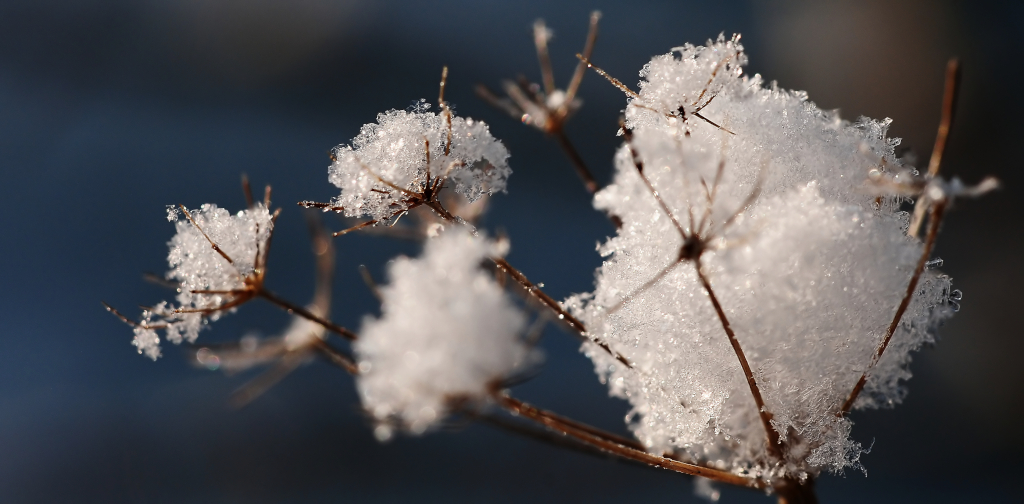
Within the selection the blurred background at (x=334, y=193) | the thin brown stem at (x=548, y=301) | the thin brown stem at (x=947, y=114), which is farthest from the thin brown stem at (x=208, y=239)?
the blurred background at (x=334, y=193)

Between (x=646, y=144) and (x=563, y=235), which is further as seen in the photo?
(x=563, y=235)

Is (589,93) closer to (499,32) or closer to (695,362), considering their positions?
(499,32)

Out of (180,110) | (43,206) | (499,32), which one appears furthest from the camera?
(499,32)

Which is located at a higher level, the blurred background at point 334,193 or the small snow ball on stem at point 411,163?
the blurred background at point 334,193

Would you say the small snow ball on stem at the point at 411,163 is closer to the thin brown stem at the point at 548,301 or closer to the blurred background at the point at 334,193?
the thin brown stem at the point at 548,301

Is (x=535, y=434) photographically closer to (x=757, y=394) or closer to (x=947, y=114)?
(x=757, y=394)

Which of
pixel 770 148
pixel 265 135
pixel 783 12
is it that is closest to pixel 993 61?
pixel 783 12

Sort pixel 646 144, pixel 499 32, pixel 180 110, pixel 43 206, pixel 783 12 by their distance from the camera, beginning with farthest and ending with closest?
pixel 783 12
pixel 499 32
pixel 180 110
pixel 43 206
pixel 646 144
